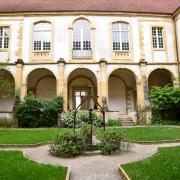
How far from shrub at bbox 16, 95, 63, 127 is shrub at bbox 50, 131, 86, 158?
10.4 m

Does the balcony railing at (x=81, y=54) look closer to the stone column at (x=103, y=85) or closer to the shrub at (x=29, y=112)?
the stone column at (x=103, y=85)

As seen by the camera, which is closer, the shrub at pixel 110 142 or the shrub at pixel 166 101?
the shrub at pixel 110 142

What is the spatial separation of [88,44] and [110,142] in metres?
15.1

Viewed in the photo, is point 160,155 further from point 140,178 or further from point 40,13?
point 40,13

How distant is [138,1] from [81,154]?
71.7 feet

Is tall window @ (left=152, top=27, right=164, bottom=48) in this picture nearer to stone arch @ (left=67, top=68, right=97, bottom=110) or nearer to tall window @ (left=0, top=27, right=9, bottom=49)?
stone arch @ (left=67, top=68, right=97, bottom=110)

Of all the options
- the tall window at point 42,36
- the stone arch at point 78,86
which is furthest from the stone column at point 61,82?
the stone arch at point 78,86

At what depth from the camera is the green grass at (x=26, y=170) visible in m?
6.66

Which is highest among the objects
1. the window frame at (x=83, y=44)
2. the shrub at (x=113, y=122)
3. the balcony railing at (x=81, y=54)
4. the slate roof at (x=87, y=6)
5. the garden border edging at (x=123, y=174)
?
the slate roof at (x=87, y=6)

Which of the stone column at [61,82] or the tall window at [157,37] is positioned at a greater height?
the tall window at [157,37]

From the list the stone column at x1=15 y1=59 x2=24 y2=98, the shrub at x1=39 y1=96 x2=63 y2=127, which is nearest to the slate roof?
the stone column at x1=15 y1=59 x2=24 y2=98

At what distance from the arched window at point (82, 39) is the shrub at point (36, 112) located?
5.40m

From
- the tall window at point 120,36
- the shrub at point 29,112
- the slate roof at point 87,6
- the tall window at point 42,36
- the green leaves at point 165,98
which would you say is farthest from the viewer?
the slate roof at point 87,6

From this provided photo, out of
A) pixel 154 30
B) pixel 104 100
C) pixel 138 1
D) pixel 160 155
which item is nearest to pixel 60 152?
pixel 160 155
